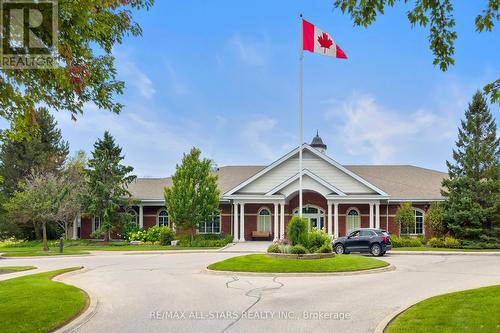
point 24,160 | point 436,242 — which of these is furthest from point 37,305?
point 24,160

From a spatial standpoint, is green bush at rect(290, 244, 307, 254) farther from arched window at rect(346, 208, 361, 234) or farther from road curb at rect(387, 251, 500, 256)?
arched window at rect(346, 208, 361, 234)

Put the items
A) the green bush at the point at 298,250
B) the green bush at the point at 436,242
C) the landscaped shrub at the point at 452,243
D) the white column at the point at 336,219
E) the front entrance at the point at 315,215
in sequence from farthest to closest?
the front entrance at the point at 315,215, the white column at the point at 336,219, the green bush at the point at 436,242, the landscaped shrub at the point at 452,243, the green bush at the point at 298,250

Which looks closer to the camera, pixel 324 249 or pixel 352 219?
pixel 324 249

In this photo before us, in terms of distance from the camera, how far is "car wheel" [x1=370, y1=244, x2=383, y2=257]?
2716 centimetres

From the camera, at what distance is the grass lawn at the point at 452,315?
8.37 metres

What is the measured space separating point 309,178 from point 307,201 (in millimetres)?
3178

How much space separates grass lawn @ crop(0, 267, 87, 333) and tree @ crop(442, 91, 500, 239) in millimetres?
28255

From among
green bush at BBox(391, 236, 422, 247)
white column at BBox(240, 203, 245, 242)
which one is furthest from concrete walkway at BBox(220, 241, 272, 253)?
green bush at BBox(391, 236, 422, 247)

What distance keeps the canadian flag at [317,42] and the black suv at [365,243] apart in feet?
34.8

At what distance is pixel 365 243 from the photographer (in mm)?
27344

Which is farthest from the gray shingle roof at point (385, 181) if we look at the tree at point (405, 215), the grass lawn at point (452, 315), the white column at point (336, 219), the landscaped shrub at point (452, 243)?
the grass lawn at point (452, 315)

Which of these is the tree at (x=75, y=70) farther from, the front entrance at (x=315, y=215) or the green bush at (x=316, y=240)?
the front entrance at (x=315, y=215)

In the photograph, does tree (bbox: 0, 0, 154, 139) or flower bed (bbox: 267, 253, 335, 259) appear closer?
tree (bbox: 0, 0, 154, 139)

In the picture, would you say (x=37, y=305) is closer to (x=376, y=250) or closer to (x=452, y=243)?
(x=376, y=250)
